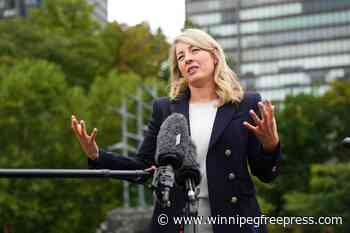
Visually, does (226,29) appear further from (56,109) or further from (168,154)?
(168,154)

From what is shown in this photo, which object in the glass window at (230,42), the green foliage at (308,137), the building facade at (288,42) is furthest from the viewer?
the glass window at (230,42)

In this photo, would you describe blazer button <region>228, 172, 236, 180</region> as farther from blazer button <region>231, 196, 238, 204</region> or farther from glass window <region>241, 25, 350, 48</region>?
glass window <region>241, 25, 350, 48</region>

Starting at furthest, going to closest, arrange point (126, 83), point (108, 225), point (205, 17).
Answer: point (205, 17) → point (126, 83) → point (108, 225)

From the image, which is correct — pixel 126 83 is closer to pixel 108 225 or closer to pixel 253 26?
pixel 108 225

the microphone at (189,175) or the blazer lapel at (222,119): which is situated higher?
the blazer lapel at (222,119)

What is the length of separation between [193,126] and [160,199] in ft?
2.77

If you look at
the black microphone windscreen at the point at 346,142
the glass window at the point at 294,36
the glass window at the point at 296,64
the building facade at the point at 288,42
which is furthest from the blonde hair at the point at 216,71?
the glass window at the point at 294,36

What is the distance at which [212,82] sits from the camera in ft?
12.2

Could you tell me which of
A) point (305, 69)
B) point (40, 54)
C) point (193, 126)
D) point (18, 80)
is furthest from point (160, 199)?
point (305, 69)

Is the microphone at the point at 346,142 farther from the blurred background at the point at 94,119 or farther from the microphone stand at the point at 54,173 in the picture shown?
the blurred background at the point at 94,119

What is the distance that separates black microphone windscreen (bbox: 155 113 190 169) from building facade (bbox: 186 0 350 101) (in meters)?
91.1

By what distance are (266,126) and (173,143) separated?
21.6 inches

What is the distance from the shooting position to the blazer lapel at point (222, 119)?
3.55 meters

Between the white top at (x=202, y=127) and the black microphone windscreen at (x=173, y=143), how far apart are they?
447 millimetres
